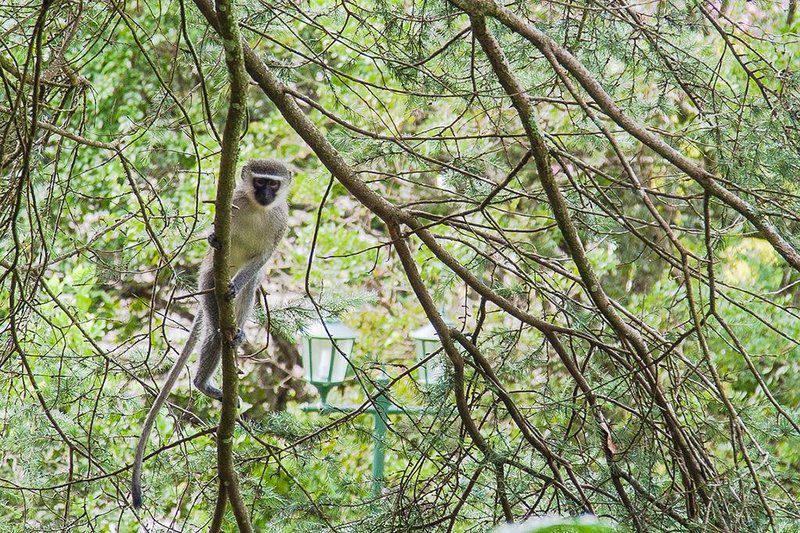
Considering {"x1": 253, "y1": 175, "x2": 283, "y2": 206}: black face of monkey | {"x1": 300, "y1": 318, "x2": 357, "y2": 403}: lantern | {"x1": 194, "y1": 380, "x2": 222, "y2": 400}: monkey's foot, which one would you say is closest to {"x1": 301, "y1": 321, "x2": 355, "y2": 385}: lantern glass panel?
{"x1": 300, "y1": 318, "x2": 357, "y2": 403}: lantern

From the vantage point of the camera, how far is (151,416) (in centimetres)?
294

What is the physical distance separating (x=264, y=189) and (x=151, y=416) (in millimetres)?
941

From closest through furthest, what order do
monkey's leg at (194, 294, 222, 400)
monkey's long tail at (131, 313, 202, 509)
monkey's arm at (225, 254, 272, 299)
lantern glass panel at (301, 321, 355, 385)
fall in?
monkey's long tail at (131, 313, 202, 509), monkey's arm at (225, 254, 272, 299), monkey's leg at (194, 294, 222, 400), lantern glass panel at (301, 321, 355, 385)

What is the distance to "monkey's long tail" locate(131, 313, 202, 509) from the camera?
271 centimetres

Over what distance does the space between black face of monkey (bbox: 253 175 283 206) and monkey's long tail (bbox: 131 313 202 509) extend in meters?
0.53

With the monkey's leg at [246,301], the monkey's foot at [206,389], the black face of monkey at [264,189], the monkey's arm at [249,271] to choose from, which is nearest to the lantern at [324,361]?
the monkey's leg at [246,301]

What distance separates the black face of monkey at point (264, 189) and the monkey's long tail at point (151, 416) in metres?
0.53

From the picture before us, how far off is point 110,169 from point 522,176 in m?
2.88

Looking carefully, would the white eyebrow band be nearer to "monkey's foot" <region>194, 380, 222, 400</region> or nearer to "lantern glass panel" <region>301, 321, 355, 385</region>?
"monkey's foot" <region>194, 380, 222, 400</region>

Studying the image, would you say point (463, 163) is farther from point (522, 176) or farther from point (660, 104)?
point (522, 176)

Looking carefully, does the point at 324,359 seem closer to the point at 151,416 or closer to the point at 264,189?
the point at 264,189

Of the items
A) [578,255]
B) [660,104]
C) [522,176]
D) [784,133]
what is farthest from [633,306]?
[578,255]

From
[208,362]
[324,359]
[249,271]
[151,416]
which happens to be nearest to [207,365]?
[208,362]

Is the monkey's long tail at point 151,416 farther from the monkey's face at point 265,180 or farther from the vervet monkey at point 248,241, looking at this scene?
the monkey's face at point 265,180
